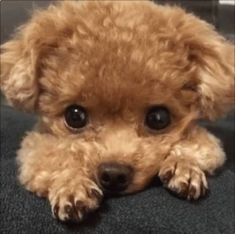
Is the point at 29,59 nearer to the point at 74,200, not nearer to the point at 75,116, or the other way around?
the point at 75,116

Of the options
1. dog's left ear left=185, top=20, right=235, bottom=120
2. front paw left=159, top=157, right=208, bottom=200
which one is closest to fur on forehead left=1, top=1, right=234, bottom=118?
dog's left ear left=185, top=20, right=235, bottom=120

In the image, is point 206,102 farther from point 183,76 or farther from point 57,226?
point 57,226

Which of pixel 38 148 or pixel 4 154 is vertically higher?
pixel 38 148

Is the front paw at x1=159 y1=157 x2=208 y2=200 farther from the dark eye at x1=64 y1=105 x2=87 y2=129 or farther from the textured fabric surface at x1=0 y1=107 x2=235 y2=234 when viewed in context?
the dark eye at x1=64 y1=105 x2=87 y2=129

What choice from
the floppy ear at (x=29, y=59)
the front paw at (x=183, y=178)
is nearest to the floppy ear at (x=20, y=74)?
the floppy ear at (x=29, y=59)

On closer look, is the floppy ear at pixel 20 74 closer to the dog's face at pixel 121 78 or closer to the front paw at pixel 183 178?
the dog's face at pixel 121 78

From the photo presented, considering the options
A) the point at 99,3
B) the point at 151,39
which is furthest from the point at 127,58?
the point at 99,3

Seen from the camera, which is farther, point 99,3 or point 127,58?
point 99,3

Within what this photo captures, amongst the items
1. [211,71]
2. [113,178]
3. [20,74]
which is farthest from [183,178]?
[20,74]
